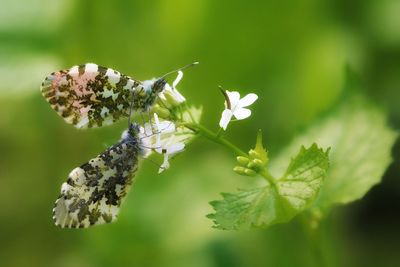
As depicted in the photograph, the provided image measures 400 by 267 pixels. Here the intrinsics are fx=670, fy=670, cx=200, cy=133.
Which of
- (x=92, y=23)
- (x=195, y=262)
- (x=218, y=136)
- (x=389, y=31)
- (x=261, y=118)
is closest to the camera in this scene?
(x=218, y=136)

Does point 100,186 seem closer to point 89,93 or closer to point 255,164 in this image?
point 89,93

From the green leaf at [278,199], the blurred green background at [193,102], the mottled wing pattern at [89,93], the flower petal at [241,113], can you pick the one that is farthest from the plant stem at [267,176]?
the blurred green background at [193,102]

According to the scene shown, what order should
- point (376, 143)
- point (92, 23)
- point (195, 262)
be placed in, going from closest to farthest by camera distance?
point (376, 143), point (195, 262), point (92, 23)

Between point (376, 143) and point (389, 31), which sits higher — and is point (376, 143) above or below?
below

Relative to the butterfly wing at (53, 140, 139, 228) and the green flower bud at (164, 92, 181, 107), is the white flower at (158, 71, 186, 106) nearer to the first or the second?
the green flower bud at (164, 92, 181, 107)

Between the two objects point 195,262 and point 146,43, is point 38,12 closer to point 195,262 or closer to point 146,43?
point 146,43

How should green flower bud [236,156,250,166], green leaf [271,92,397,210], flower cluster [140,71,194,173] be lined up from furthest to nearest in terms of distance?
green leaf [271,92,397,210]
flower cluster [140,71,194,173]
green flower bud [236,156,250,166]

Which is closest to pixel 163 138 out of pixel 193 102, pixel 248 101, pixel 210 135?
pixel 210 135

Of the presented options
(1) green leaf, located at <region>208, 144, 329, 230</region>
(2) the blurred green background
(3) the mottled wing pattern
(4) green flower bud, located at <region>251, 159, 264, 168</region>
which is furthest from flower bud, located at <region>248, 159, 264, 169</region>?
(2) the blurred green background

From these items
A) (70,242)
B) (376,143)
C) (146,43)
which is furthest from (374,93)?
(70,242)
